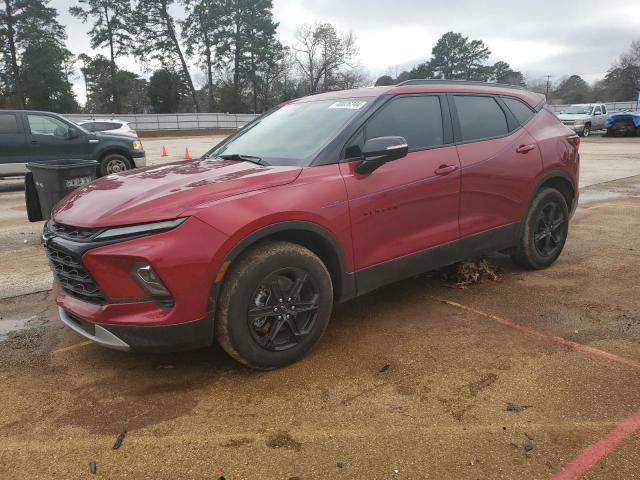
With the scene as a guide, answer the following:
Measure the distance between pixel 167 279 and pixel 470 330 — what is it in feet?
7.25

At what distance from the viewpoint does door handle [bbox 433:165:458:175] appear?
3947 millimetres

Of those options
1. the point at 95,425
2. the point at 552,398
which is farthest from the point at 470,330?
the point at 95,425

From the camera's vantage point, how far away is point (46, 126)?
37.8 ft

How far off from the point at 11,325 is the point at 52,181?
181 cm

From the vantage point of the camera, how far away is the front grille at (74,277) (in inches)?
114

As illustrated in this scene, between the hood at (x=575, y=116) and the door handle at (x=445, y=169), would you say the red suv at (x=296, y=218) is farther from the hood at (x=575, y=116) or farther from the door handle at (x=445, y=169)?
the hood at (x=575, y=116)

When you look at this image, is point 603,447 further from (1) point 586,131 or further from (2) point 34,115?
(1) point 586,131

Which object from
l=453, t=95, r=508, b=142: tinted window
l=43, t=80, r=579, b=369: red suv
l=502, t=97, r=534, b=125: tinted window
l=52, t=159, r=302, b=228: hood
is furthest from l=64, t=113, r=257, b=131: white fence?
l=52, t=159, r=302, b=228: hood

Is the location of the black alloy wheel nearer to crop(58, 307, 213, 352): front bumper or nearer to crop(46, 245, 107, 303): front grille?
crop(58, 307, 213, 352): front bumper

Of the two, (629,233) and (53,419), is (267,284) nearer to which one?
(53,419)

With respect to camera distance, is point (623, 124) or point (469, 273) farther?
point (623, 124)

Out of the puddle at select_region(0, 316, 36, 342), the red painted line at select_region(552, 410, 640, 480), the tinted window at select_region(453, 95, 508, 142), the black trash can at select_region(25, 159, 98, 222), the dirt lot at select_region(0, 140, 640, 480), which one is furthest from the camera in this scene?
the black trash can at select_region(25, 159, 98, 222)

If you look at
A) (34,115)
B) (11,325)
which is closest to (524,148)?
(11,325)

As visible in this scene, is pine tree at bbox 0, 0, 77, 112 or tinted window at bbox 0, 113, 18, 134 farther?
pine tree at bbox 0, 0, 77, 112
